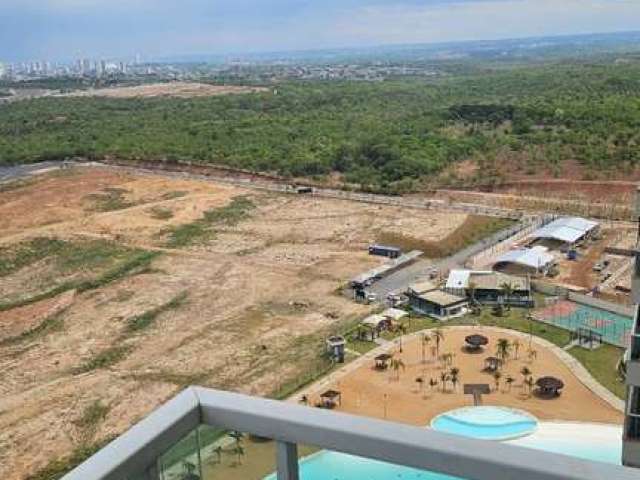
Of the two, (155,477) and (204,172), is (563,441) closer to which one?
(155,477)

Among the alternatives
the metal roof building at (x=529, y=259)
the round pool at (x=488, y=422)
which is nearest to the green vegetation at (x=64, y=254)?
the metal roof building at (x=529, y=259)

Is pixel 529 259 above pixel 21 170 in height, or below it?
below

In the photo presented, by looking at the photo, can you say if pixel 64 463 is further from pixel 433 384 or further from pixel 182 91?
pixel 182 91

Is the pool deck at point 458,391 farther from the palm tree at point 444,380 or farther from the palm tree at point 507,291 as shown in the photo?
the palm tree at point 507,291

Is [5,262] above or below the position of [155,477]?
below

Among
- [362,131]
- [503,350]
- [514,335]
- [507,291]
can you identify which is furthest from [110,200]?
[503,350]

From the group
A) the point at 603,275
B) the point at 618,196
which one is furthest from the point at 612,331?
the point at 618,196

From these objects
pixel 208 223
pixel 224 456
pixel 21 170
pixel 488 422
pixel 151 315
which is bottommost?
pixel 151 315
